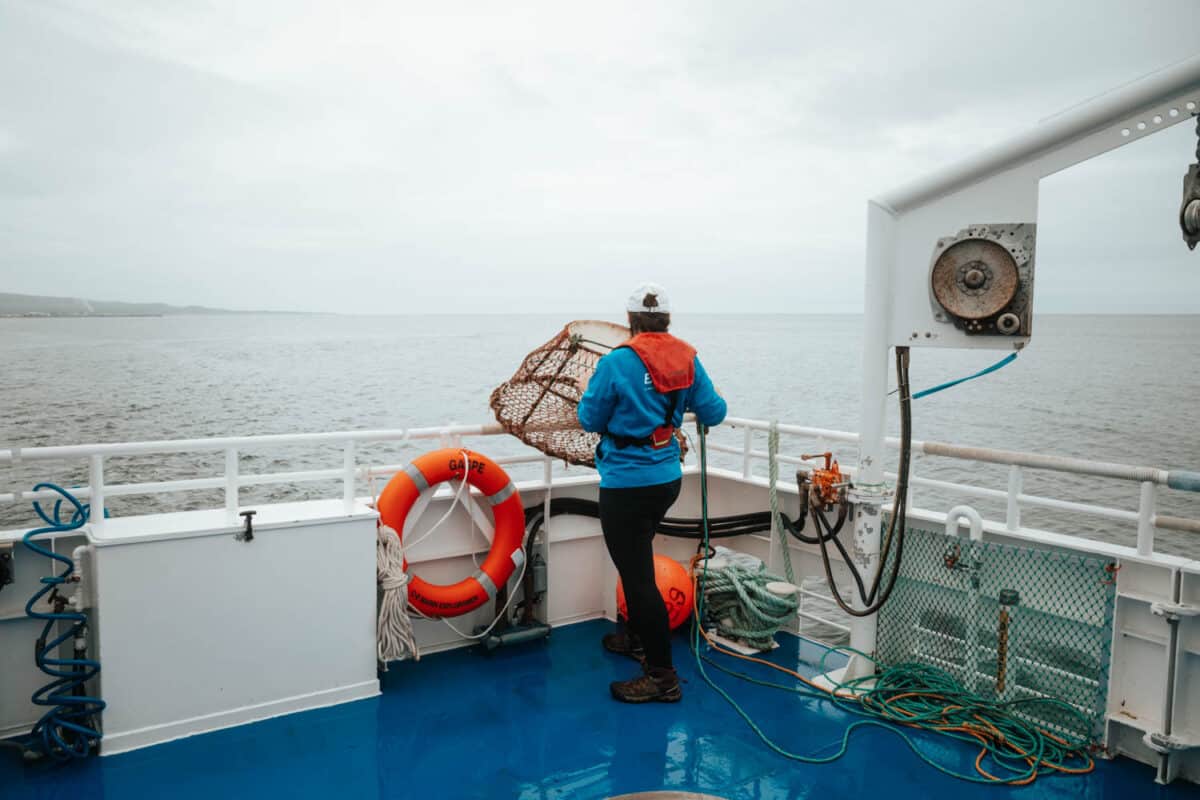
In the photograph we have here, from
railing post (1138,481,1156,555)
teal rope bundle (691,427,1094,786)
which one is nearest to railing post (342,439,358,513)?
teal rope bundle (691,427,1094,786)

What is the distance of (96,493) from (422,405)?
21258 mm

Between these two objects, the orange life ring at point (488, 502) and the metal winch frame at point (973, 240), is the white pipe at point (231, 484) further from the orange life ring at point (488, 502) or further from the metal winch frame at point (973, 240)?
the metal winch frame at point (973, 240)

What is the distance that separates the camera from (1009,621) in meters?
3.20

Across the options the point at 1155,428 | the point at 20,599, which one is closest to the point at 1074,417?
the point at 1155,428

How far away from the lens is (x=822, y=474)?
344 cm

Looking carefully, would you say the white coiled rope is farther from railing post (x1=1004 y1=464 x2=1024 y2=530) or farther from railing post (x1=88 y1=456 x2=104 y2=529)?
railing post (x1=1004 y1=464 x2=1024 y2=530)

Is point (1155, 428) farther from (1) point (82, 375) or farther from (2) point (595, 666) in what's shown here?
(1) point (82, 375)

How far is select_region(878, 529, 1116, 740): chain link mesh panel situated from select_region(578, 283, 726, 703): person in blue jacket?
41.5 inches

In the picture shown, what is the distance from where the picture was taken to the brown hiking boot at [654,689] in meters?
3.34

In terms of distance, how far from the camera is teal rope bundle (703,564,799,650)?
386 centimetres

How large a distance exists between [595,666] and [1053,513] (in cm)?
1295

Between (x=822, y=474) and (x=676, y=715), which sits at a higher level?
(x=822, y=474)

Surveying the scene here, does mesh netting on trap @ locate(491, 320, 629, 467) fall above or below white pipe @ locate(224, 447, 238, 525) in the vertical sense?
above

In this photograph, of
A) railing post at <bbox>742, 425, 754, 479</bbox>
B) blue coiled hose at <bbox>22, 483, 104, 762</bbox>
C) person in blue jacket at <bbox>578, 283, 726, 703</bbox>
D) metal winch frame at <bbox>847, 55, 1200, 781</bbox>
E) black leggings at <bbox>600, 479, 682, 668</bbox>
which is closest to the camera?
metal winch frame at <bbox>847, 55, 1200, 781</bbox>
